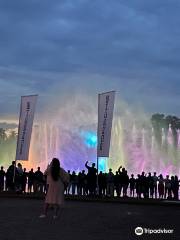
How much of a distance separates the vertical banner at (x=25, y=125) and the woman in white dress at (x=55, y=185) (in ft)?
50.5

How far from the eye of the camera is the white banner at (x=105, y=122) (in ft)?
101

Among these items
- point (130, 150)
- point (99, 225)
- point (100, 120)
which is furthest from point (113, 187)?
point (130, 150)

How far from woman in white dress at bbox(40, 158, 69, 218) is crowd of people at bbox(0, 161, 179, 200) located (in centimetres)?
1407

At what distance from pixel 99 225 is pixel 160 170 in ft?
136

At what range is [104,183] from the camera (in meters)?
31.8

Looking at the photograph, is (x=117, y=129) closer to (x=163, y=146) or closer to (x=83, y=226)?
(x=163, y=146)

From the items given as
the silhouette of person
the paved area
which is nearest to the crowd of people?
the silhouette of person

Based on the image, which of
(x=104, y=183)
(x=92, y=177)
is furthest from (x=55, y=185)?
(x=104, y=183)

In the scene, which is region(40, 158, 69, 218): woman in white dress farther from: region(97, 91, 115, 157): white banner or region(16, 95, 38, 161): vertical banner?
region(16, 95, 38, 161): vertical banner

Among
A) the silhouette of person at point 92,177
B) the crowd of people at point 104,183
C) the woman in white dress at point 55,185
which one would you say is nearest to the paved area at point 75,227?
the woman in white dress at point 55,185

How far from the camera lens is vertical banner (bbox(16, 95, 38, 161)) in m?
32.2

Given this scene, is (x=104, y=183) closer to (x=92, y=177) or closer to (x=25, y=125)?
(x=92, y=177)

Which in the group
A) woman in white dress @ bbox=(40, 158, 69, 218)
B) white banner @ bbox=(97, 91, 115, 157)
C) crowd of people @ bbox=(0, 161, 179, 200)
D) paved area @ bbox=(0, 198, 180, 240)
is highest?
white banner @ bbox=(97, 91, 115, 157)

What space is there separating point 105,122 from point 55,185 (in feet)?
47.5
